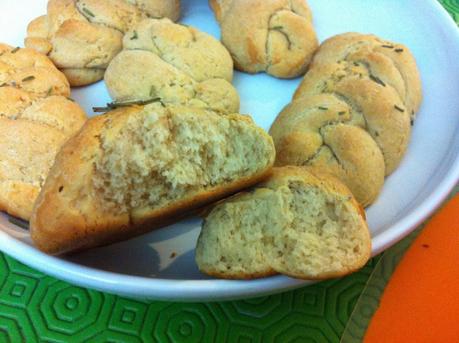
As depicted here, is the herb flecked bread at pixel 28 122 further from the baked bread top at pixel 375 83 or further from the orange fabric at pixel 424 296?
the orange fabric at pixel 424 296

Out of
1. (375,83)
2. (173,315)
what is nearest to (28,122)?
(173,315)

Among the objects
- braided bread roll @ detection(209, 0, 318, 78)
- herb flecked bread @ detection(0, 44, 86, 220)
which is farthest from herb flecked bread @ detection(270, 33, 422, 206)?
herb flecked bread @ detection(0, 44, 86, 220)

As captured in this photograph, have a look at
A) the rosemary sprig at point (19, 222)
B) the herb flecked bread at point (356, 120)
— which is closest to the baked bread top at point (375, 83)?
the herb flecked bread at point (356, 120)

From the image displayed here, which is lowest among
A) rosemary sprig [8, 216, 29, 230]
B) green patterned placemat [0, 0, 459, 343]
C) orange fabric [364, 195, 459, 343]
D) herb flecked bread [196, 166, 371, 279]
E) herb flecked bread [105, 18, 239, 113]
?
green patterned placemat [0, 0, 459, 343]

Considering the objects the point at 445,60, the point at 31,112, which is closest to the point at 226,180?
the point at 31,112

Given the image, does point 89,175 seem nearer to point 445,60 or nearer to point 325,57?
point 325,57

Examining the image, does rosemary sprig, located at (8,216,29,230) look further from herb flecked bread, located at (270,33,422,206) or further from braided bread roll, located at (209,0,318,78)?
braided bread roll, located at (209,0,318,78)
